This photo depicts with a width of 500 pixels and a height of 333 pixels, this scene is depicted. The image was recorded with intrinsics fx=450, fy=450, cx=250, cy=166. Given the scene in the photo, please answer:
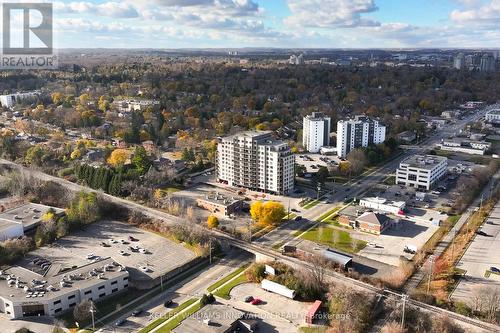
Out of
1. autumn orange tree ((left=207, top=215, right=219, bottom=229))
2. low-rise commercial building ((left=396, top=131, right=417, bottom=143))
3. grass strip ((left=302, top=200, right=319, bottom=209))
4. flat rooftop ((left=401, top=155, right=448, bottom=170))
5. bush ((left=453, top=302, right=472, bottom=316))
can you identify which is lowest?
bush ((left=453, top=302, right=472, bottom=316))

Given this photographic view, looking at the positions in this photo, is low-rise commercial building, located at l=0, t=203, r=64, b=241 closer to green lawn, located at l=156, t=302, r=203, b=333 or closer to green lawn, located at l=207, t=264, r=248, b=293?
green lawn, located at l=207, t=264, r=248, b=293

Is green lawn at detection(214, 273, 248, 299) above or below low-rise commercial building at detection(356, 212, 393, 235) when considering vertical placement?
below

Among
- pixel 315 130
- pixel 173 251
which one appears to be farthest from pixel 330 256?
pixel 315 130

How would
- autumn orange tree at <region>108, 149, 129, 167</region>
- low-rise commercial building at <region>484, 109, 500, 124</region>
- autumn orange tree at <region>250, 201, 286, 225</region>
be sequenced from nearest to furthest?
autumn orange tree at <region>250, 201, 286, 225</region> → autumn orange tree at <region>108, 149, 129, 167</region> → low-rise commercial building at <region>484, 109, 500, 124</region>

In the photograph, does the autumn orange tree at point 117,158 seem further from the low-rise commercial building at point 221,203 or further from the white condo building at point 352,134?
the white condo building at point 352,134

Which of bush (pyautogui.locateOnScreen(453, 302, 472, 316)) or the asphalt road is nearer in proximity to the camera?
bush (pyautogui.locateOnScreen(453, 302, 472, 316))

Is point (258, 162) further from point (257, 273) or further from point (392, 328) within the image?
point (392, 328)

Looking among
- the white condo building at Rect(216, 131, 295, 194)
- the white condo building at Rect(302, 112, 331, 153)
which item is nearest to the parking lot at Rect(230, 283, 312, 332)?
the white condo building at Rect(216, 131, 295, 194)
